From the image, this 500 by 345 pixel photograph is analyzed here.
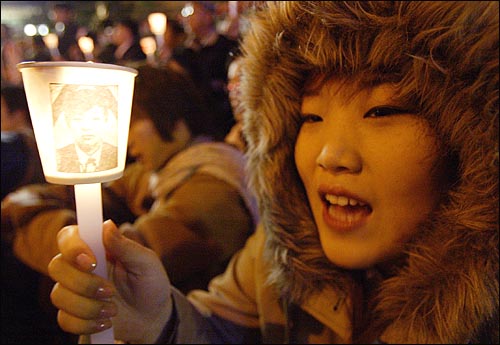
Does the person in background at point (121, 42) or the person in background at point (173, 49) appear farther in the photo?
the person in background at point (173, 49)

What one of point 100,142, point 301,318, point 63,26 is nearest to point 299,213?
point 301,318

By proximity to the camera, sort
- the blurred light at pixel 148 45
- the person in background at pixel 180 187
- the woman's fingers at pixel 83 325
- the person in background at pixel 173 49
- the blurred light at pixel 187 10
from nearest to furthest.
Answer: the woman's fingers at pixel 83 325, the blurred light at pixel 187 10, the person in background at pixel 180 187, the blurred light at pixel 148 45, the person in background at pixel 173 49

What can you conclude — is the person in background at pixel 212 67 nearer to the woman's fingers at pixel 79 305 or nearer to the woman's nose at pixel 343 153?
the woman's nose at pixel 343 153

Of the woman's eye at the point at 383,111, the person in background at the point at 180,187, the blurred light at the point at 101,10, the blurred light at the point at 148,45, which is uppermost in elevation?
the blurred light at the point at 101,10

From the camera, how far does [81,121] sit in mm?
518

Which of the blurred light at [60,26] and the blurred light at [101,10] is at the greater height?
the blurred light at [101,10]

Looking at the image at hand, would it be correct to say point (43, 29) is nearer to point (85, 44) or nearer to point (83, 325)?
point (85, 44)

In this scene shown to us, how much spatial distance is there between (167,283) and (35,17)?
64cm

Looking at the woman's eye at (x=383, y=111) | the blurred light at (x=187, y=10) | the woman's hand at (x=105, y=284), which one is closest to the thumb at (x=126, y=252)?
the woman's hand at (x=105, y=284)

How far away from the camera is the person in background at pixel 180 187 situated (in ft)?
4.24

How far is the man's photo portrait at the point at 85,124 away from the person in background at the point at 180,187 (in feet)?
1.90

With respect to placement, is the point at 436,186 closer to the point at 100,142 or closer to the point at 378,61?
the point at 378,61

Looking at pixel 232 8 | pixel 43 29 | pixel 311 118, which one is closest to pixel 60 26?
pixel 43 29

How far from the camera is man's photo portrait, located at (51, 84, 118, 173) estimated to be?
502mm
